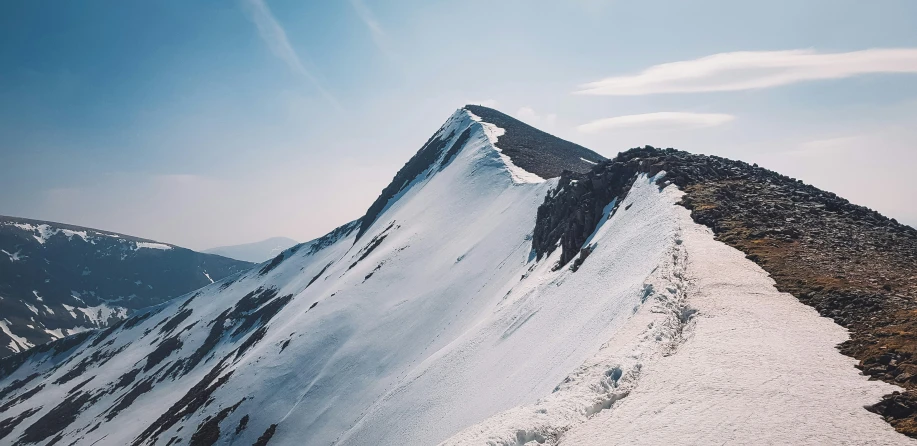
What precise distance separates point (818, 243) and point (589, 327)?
11.3m

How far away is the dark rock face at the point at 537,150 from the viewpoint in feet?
252

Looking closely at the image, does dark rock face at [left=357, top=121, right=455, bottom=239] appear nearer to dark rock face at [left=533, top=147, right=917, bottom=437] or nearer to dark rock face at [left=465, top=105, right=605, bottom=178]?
dark rock face at [left=465, top=105, right=605, bottom=178]

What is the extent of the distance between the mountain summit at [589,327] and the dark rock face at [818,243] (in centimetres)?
10

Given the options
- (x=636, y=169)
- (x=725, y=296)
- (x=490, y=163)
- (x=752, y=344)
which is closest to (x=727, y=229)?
(x=725, y=296)

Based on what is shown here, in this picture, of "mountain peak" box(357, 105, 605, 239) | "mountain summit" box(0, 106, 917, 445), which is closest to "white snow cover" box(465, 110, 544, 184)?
"mountain peak" box(357, 105, 605, 239)

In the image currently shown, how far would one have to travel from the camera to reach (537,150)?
287 feet

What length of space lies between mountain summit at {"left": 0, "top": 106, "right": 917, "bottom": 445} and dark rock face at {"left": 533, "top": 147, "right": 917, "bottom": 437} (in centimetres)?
10

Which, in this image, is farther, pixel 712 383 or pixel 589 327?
pixel 589 327

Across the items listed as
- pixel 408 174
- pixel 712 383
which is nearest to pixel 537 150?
pixel 408 174

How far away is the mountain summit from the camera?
11516mm

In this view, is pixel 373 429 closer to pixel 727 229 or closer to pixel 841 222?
pixel 727 229

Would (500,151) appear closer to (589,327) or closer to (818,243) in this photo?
(818,243)

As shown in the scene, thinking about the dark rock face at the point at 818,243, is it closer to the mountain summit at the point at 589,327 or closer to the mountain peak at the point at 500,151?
the mountain summit at the point at 589,327

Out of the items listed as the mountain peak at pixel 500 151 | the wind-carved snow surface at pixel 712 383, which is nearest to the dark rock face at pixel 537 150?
the mountain peak at pixel 500 151
